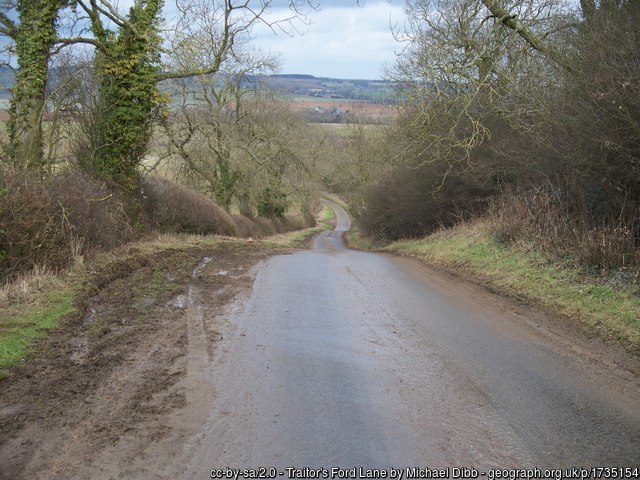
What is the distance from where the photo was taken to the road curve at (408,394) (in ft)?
13.8

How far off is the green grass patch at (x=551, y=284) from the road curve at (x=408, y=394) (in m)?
0.78

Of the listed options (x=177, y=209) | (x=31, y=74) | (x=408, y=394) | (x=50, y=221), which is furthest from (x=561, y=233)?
(x=177, y=209)

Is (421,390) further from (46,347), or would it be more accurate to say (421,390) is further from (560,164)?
(560,164)

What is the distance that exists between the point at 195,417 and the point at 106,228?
9.29 metres

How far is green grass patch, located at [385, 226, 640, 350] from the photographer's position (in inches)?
303

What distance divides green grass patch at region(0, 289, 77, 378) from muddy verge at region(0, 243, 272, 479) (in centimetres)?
17

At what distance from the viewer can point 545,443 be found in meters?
4.43

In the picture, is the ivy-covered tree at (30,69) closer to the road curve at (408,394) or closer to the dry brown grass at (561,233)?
the road curve at (408,394)

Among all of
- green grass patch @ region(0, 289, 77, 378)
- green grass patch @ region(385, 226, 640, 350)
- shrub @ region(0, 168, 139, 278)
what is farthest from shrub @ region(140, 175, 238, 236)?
green grass patch @ region(0, 289, 77, 378)

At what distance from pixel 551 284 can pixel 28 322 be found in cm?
824

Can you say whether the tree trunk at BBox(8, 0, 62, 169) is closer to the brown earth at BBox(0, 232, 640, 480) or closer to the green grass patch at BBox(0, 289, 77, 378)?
the brown earth at BBox(0, 232, 640, 480)

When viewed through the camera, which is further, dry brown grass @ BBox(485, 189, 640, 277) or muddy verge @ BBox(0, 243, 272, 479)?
dry brown grass @ BBox(485, 189, 640, 277)

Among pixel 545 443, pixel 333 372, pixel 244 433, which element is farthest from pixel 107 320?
pixel 545 443

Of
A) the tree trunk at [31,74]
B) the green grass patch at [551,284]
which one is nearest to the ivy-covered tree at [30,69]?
the tree trunk at [31,74]
